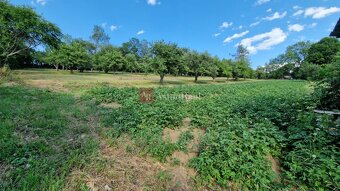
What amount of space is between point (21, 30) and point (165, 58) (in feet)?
51.2

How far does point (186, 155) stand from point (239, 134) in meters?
1.30

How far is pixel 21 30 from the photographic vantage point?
58.4ft

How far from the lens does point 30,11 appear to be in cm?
1798

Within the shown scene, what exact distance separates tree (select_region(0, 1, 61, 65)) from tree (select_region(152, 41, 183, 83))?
1150 centimetres

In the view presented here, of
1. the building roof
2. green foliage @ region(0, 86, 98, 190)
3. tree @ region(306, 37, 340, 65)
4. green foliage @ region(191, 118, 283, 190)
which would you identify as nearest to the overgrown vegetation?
green foliage @ region(191, 118, 283, 190)

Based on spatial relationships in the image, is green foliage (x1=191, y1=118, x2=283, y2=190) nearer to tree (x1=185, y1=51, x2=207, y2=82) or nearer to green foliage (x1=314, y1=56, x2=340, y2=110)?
green foliage (x1=314, y1=56, x2=340, y2=110)

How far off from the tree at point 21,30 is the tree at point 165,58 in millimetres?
11501

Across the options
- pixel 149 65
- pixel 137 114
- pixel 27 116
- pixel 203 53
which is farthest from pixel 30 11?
pixel 203 53

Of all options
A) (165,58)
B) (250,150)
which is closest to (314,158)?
(250,150)

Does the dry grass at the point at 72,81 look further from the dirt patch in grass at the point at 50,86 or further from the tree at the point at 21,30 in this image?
the tree at the point at 21,30

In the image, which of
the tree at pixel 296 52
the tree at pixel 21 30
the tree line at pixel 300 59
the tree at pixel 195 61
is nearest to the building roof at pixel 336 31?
the tree at pixel 21 30

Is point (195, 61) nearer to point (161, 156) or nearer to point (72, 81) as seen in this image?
point (72, 81)

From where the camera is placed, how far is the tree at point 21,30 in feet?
55.2

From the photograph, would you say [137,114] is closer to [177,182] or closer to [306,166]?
[177,182]
